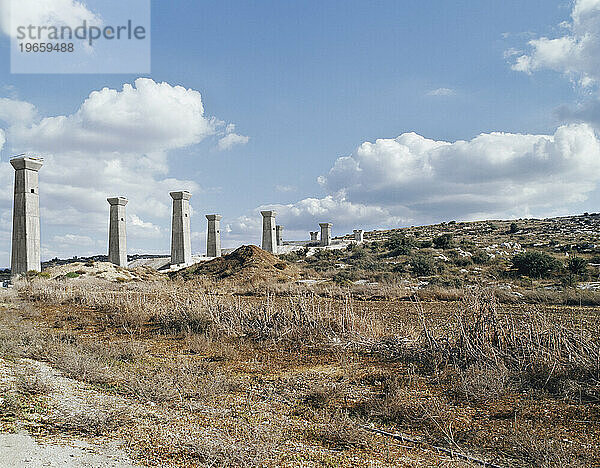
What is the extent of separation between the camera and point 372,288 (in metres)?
20.0

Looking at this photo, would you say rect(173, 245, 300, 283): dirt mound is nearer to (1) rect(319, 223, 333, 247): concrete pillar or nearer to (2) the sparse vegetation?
(2) the sparse vegetation

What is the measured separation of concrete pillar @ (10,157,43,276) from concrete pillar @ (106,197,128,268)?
6.65 m

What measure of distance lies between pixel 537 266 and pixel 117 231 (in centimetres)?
2529

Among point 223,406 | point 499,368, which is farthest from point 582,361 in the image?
point 223,406

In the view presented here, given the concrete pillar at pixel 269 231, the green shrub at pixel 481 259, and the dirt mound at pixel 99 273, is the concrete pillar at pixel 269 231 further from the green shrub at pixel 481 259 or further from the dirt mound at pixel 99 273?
the green shrub at pixel 481 259

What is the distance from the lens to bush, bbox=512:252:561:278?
83.6 ft

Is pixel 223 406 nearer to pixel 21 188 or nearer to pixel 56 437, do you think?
pixel 56 437

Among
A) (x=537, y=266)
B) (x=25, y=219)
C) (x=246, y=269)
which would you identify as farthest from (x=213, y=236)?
(x=537, y=266)

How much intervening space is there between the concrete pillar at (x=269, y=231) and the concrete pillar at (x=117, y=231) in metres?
12.0

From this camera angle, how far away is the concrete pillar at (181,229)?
32.5 m

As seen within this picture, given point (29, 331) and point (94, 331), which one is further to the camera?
point (94, 331)

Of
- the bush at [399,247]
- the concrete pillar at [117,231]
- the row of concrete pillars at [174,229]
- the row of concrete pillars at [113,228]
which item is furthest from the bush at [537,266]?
the concrete pillar at [117,231]

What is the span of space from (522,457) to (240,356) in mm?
A: 5377

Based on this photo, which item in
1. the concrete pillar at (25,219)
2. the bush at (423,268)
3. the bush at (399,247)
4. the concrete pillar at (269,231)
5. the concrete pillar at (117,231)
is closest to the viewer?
the concrete pillar at (25,219)
